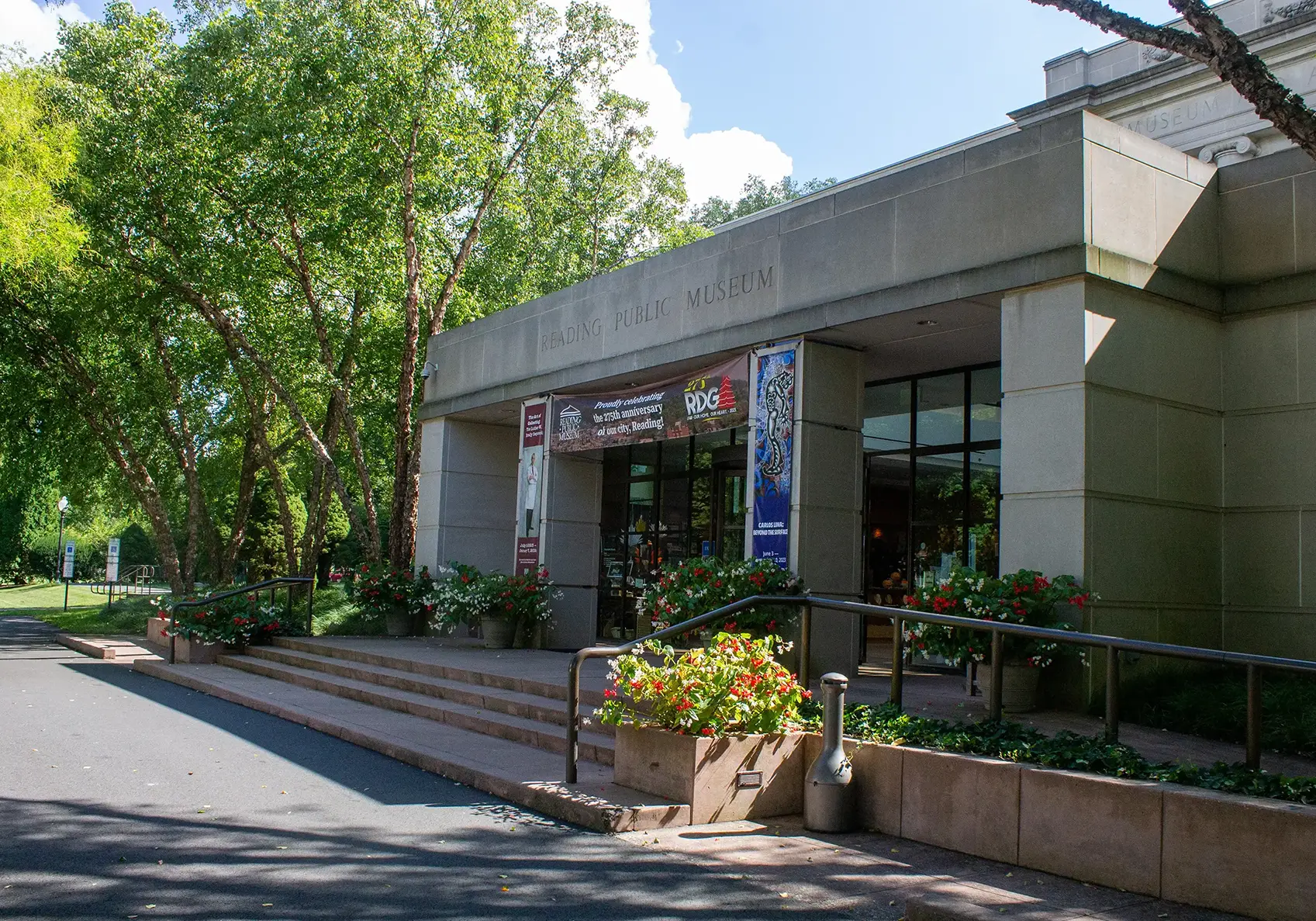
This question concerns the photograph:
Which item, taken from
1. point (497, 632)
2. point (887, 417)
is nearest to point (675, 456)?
point (497, 632)

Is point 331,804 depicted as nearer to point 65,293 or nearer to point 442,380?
point 442,380

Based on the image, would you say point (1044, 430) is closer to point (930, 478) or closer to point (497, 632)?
point (930, 478)

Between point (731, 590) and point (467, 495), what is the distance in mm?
8558

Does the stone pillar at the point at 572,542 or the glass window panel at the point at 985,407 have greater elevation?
the glass window panel at the point at 985,407

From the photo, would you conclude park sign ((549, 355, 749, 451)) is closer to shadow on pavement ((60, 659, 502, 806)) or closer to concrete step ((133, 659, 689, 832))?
concrete step ((133, 659, 689, 832))

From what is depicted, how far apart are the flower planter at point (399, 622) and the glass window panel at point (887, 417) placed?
841 cm

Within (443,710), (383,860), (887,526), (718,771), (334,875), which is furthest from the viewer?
(887,526)

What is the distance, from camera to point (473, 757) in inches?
344

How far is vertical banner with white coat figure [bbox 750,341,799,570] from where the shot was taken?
38.9ft

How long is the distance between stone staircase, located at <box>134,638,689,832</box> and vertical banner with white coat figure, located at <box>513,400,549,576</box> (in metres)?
2.40

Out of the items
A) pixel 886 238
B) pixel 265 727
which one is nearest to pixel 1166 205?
pixel 886 238

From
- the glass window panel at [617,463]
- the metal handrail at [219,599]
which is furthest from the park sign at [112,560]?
the glass window panel at [617,463]

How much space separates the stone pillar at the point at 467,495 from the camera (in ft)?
61.4

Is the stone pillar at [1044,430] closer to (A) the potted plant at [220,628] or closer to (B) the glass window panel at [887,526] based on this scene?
(B) the glass window panel at [887,526]
